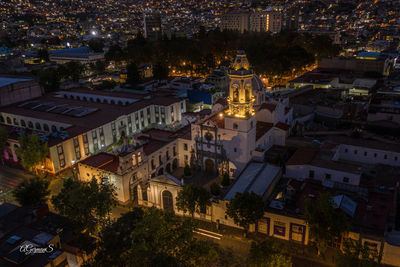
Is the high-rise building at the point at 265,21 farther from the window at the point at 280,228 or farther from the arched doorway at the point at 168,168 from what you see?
the window at the point at 280,228

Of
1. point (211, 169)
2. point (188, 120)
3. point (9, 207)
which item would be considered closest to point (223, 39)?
point (188, 120)

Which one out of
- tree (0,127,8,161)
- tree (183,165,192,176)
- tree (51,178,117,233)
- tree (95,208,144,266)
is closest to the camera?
tree (95,208,144,266)

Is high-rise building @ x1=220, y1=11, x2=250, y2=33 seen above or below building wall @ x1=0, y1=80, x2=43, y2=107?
above

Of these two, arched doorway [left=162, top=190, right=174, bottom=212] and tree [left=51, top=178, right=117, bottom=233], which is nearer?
tree [left=51, top=178, right=117, bottom=233]

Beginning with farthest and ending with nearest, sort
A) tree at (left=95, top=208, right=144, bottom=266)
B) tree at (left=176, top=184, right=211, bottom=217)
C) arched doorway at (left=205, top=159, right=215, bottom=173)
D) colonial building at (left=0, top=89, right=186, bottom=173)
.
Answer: colonial building at (left=0, top=89, right=186, bottom=173) < arched doorway at (left=205, top=159, right=215, bottom=173) < tree at (left=176, top=184, right=211, bottom=217) < tree at (left=95, top=208, right=144, bottom=266)

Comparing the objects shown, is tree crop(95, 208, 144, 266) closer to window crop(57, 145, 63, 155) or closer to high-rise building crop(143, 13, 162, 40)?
window crop(57, 145, 63, 155)

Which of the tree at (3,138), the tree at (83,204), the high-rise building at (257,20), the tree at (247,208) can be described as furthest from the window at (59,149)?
the high-rise building at (257,20)

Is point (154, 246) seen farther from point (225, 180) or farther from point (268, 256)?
point (225, 180)

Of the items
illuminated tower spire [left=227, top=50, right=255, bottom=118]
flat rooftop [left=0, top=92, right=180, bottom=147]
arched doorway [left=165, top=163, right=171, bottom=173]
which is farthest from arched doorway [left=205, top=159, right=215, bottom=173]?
flat rooftop [left=0, top=92, right=180, bottom=147]
